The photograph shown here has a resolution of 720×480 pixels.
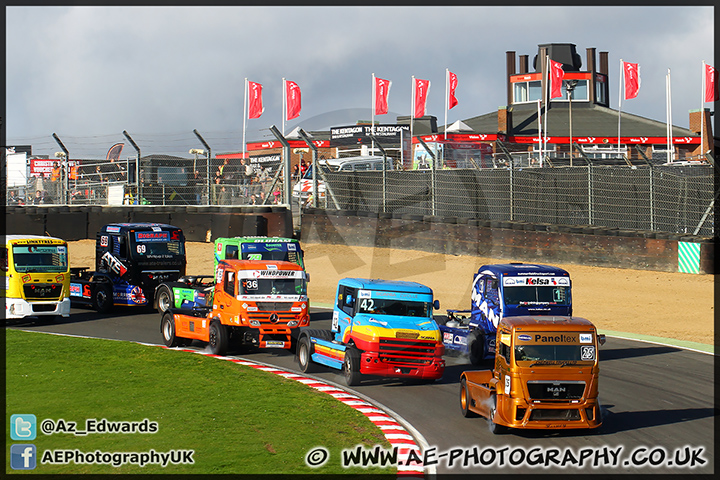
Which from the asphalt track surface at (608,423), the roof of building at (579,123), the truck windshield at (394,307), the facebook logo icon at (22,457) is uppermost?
the roof of building at (579,123)

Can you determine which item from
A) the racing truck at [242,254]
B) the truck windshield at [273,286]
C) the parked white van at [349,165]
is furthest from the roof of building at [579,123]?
the truck windshield at [273,286]

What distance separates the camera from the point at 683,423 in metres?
12.5

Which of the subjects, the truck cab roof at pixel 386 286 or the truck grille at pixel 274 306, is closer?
the truck cab roof at pixel 386 286

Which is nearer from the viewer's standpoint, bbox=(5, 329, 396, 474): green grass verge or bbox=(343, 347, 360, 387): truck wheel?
bbox=(5, 329, 396, 474): green grass verge

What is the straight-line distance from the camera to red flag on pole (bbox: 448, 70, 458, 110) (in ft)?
173

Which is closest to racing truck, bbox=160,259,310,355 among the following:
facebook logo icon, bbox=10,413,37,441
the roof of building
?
facebook logo icon, bbox=10,413,37,441

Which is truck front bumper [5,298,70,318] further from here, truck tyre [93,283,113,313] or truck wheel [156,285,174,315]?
truck wheel [156,285,174,315]

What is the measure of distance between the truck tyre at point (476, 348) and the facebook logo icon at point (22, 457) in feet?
31.2

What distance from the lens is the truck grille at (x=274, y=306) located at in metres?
17.5

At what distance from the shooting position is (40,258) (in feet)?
72.6

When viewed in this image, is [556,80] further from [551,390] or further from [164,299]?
[551,390]

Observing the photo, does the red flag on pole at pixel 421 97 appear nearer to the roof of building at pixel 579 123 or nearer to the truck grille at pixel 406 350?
the roof of building at pixel 579 123

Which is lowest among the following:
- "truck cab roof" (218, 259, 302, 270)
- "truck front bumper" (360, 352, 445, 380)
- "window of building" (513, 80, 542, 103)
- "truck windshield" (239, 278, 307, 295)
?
"truck front bumper" (360, 352, 445, 380)

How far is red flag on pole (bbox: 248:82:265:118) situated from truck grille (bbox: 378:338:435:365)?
130 feet
